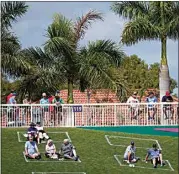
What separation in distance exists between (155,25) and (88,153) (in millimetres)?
10106

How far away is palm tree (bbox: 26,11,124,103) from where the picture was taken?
27.6 m

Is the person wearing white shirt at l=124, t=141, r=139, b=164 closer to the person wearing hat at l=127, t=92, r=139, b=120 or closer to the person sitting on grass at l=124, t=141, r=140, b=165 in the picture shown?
the person sitting on grass at l=124, t=141, r=140, b=165

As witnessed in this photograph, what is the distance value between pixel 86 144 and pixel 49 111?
3255 mm

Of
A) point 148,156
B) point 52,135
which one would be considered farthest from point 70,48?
point 148,156

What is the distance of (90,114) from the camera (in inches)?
972

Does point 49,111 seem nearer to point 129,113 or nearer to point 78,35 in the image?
point 129,113

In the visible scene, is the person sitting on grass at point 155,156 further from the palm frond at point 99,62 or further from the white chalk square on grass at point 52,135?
the palm frond at point 99,62

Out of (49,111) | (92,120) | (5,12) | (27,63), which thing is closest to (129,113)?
(92,120)

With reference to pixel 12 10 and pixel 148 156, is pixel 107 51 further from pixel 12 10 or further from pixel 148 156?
pixel 148 156

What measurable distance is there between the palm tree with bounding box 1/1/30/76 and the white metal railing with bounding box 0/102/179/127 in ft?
11.8

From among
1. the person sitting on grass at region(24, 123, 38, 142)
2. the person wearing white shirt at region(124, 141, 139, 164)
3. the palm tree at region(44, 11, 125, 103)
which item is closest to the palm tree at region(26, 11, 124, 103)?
the palm tree at region(44, 11, 125, 103)

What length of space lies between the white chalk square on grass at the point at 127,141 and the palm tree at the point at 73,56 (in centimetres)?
551

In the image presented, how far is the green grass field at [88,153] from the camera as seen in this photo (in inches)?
731

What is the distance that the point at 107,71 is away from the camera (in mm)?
27688
